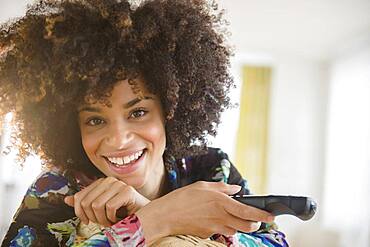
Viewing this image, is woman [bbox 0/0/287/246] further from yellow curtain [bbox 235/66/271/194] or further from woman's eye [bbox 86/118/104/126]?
yellow curtain [bbox 235/66/271/194]

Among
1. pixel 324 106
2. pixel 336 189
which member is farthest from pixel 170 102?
pixel 324 106

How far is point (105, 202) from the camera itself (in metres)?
0.87

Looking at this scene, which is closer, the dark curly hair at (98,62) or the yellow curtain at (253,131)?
the dark curly hair at (98,62)

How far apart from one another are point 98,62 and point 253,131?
4.26m

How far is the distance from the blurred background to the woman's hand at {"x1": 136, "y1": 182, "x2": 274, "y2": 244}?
125 inches

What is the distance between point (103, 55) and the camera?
3.21 ft

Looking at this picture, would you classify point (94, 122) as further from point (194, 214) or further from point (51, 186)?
point (194, 214)

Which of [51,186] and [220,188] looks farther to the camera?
[51,186]

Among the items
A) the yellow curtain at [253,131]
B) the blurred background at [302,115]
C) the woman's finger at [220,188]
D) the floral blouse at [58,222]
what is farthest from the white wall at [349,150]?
the woman's finger at [220,188]

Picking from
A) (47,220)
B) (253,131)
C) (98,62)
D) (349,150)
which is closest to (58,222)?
(47,220)

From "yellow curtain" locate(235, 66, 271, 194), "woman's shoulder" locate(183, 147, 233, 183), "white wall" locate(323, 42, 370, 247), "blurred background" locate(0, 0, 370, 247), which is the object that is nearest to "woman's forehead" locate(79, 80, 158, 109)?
"woman's shoulder" locate(183, 147, 233, 183)

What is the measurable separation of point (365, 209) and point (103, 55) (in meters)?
3.55

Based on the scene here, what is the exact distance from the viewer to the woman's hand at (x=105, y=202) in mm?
866

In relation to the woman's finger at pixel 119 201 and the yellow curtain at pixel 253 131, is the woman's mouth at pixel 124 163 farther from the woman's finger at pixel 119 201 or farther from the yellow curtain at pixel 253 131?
the yellow curtain at pixel 253 131
